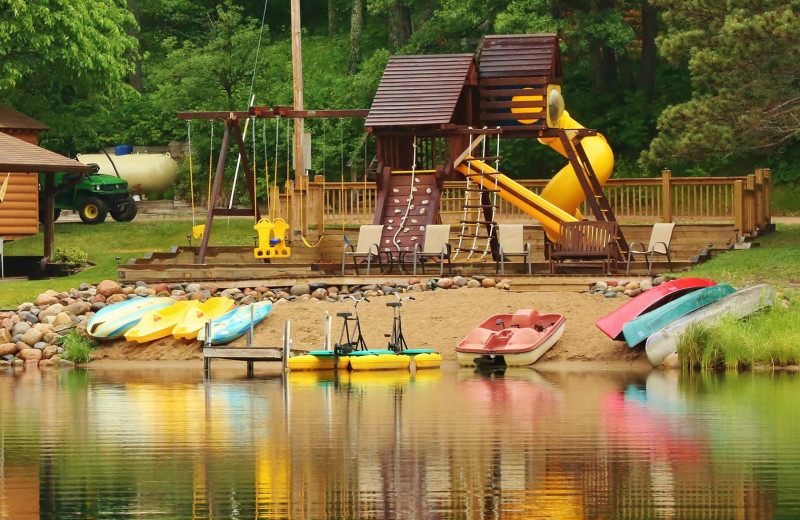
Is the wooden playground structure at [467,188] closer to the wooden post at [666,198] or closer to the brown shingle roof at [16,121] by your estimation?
the wooden post at [666,198]

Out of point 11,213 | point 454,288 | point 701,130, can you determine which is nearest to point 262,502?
point 454,288

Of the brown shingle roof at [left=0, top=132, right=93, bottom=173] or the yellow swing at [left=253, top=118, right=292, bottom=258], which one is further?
the brown shingle roof at [left=0, top=132, right=93, bottom=173]

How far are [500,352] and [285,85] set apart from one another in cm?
2573

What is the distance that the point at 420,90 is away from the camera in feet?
109

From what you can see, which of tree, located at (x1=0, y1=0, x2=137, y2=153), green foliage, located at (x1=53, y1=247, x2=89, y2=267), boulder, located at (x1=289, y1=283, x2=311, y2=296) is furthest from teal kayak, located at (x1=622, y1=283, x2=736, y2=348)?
tree, located at (x1=0, y1=0, x2=137, y2=153)

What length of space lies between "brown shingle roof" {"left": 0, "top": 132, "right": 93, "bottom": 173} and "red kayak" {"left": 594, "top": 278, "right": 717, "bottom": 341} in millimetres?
14144

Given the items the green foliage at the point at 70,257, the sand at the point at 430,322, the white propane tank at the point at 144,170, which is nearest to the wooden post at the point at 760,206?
the sand at the point at 430,322

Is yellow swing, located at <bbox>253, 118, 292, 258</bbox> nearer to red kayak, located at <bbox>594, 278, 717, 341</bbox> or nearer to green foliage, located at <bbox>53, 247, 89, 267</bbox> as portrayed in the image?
green foliage, located at <bbox>53, 247, 89, 267</bbox>

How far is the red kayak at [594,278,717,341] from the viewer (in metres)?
24.6

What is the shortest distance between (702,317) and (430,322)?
4965 mm

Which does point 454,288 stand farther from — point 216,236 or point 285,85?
point 285,85

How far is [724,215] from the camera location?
35.0 m

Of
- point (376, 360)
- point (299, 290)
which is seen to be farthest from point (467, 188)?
point (376, 360)

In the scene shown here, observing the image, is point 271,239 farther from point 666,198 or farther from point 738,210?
point 738,210
